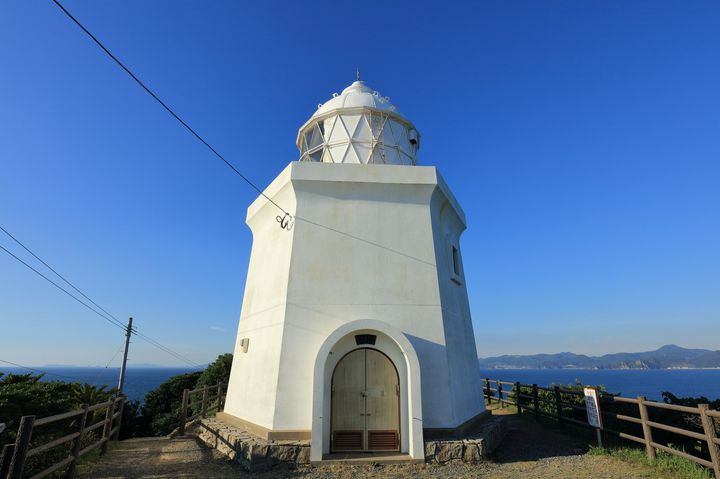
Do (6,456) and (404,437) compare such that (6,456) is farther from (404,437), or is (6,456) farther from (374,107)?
(374,107)

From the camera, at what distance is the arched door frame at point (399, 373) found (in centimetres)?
708

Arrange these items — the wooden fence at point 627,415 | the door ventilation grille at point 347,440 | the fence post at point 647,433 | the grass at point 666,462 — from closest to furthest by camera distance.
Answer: the wooden fence at point 627,415 < the grass at point 666,462 < the fence post at point 647,433 < the door ventilation grille at point 347,440

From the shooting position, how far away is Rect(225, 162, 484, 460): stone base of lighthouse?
295 inches

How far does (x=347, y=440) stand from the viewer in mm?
7465

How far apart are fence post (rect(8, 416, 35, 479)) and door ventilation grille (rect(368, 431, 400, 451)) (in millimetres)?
5280

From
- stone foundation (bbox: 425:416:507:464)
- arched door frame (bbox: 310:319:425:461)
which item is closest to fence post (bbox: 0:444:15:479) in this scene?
arched door frame (bbox: 310:319:425:461)

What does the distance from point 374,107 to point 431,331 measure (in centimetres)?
612

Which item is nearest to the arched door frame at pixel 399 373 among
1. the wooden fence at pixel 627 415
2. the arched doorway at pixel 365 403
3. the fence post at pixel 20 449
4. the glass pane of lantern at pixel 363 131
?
the arched doorway at pixel 365 403

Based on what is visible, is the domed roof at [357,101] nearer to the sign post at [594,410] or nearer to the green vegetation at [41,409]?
the sign post at [594,410]

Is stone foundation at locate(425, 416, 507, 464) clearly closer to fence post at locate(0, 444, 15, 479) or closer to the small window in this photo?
the small window

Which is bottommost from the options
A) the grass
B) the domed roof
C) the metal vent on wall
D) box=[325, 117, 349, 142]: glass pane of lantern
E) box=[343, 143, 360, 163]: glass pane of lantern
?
the grass

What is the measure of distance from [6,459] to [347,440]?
16.7 feet

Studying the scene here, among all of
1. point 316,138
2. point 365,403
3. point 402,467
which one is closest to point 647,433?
point 402,467

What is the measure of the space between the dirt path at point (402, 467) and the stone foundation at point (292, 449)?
0.15 meters
